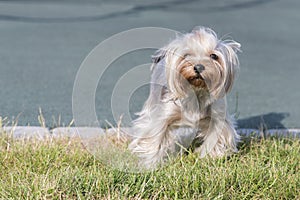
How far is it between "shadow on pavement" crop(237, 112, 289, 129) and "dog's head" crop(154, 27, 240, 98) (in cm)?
149

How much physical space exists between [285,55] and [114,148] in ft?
17.3

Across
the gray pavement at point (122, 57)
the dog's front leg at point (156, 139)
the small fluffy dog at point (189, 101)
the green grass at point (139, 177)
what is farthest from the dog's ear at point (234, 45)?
the gray pavement at point (122, 57)

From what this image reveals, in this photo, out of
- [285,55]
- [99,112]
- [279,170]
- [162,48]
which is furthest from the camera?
[285,55]

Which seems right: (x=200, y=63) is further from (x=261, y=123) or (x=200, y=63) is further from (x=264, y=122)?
(x=264, y=122)

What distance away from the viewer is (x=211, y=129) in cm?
484

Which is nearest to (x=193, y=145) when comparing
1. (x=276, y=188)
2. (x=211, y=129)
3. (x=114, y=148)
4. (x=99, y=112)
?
(x=211, y=129)

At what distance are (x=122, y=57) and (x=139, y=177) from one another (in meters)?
Result: 4.74

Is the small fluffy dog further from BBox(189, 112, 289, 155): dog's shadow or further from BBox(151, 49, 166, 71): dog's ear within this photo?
BBox(189, 112, 289, 155): dog's shadow

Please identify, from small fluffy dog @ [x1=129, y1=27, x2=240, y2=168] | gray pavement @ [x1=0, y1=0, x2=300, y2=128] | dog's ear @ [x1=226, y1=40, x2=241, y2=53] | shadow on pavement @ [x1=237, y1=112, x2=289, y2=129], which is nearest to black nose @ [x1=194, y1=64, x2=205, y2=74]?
small fluffy dog @ [x1=129, y1=27, x2=240, y2=168]

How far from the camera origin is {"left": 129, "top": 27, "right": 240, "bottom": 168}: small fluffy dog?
174 inches

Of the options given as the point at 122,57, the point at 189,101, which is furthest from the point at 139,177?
the point at 122,57

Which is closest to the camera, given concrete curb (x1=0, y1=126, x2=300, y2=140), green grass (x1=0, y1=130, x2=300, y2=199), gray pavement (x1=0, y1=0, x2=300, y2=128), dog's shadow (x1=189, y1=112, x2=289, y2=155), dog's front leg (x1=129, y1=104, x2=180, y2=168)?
green grass (x1=0, y1=130, x2=300, y2=199)

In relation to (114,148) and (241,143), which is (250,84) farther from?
(114,148)

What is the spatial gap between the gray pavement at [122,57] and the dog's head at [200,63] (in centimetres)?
159
